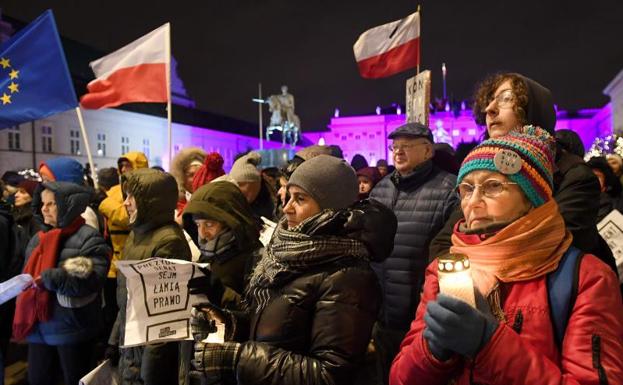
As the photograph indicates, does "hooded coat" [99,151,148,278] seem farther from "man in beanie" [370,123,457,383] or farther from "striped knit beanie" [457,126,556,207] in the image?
"striped knit beanie" [457,126,556,207]

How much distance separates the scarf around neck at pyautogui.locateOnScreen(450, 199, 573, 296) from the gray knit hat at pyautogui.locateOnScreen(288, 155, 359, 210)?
0.97m

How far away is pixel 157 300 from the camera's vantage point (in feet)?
8.67

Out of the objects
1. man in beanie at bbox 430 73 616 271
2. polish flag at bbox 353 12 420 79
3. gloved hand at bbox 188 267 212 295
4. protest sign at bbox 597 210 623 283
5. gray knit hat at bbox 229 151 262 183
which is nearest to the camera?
man in beanie at bbox 430 73 616 271

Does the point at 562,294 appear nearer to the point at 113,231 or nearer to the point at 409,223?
the point at 409,223

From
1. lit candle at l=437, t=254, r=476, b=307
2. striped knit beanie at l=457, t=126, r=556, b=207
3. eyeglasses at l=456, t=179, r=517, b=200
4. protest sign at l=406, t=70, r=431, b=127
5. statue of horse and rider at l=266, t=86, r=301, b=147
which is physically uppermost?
statue of horse and rider at l=266, t=86, r=301, b=147

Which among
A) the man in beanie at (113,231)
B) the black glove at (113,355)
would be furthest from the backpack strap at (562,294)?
the man in beanie at (113,231)

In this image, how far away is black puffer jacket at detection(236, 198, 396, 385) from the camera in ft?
6.72

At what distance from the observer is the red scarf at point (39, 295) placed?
4.01 metres

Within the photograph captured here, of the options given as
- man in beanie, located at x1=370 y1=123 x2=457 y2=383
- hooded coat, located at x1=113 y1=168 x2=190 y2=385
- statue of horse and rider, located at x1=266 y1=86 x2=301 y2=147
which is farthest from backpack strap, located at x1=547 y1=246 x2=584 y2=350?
statue of horse and rider, located at x1=266 y1=86 x2=301 y2=147

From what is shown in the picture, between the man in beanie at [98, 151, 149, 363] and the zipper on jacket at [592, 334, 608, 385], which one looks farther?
the man in beanie at [98, 151, 149, 363]

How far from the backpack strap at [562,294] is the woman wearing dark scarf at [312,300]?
845mm

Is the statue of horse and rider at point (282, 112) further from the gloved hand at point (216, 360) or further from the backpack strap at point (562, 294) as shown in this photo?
the backpack strap at point (562, 294)

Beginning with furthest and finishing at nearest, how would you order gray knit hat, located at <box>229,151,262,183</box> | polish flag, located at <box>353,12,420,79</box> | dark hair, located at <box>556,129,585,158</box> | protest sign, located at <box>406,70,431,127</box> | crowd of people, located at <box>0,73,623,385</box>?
polish flag, located at <box>353,12,420,79</box>
protest sign, located at <box>406,70,431,127</box>
gray knit hat, located at <box>229,151,262,183</box>
dark hair, located at <box>556,129,585,158</box>
crowd of people, located at <box>0,73,623,385</box>

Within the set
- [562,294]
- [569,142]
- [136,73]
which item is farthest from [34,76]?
[562,294]
